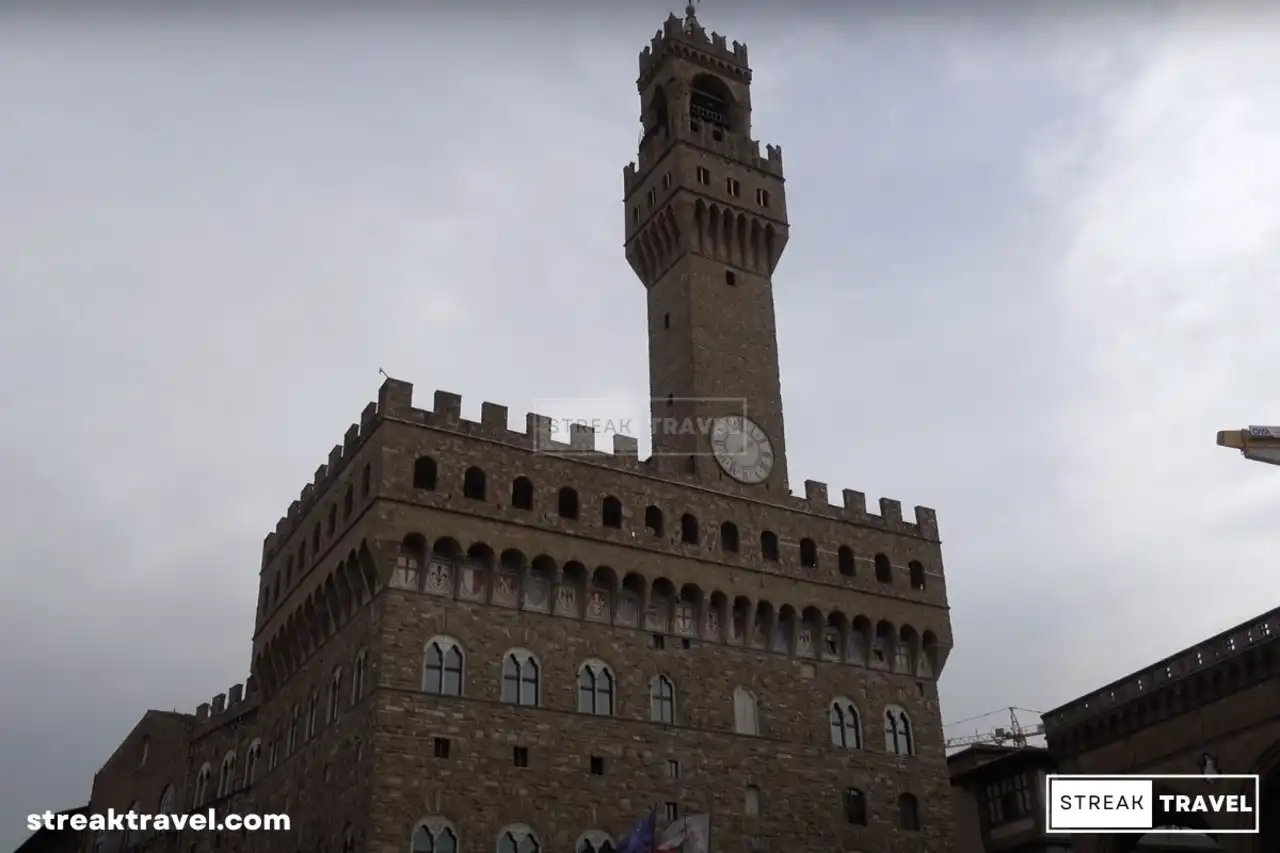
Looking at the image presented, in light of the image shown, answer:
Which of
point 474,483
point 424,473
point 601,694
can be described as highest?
point 424,473

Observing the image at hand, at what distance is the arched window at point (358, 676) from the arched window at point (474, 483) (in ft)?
16.0

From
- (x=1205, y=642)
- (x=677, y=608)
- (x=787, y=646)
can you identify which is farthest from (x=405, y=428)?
(x=1205, y=642)

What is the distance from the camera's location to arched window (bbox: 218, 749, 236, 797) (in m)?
39.9

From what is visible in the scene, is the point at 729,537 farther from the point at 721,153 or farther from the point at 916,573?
the point at 721,153

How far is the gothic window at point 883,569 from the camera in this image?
129 feet

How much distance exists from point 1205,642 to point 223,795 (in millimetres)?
30580

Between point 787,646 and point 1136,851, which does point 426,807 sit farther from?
point 1136,851

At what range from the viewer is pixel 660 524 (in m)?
35.6

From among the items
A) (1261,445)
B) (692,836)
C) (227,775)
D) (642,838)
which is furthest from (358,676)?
(1261,445)

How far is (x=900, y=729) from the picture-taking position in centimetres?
3750

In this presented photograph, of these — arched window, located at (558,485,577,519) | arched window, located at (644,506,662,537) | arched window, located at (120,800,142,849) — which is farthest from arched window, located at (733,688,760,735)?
arched window, located at (120,800,142,849)

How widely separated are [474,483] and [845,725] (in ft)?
43.3

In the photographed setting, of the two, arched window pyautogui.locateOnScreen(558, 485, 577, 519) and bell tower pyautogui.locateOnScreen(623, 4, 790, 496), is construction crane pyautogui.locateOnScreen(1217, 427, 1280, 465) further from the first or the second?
arched window pyautogui.locateOnScreen(558, 485, 577, 519)

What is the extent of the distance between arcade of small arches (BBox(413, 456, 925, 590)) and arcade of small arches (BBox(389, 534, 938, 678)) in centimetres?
145
